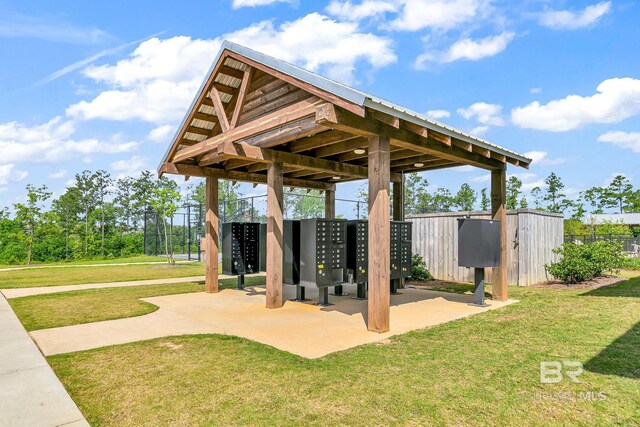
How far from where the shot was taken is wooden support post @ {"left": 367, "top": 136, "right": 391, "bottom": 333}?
4719 millimetres

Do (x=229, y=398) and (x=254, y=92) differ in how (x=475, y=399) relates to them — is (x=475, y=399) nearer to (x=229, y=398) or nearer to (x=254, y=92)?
(x=229, y=398)

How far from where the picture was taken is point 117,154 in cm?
2672

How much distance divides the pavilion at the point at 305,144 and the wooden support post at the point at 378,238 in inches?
0.5

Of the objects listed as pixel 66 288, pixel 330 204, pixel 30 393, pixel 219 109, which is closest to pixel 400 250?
pixel 330 204

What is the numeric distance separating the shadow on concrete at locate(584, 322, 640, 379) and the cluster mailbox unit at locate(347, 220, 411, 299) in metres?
3.55

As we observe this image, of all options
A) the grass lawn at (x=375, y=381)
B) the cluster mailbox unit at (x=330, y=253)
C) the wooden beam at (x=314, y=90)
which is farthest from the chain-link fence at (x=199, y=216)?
the grass lawn at (x=375, y=381)

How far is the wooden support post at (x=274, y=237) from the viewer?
6.40 m

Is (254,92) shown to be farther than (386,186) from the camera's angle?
Yes

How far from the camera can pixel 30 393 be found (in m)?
2.82

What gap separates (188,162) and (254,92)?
2.59 meters

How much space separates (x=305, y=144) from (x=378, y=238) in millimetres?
2466

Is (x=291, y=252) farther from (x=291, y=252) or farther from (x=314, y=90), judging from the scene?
(x=314, y=90)

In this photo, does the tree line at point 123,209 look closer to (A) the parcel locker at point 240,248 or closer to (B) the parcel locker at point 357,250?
(A) the parcel locker at point 240,248

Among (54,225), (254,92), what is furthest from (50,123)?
(254,92)
